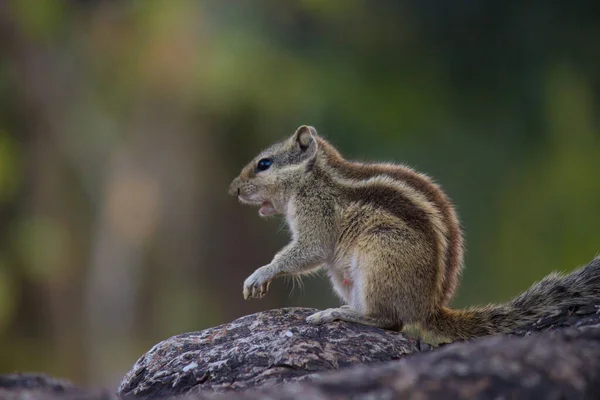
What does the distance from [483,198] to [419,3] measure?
265 cm

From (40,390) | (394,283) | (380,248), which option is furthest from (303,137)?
(40,390)

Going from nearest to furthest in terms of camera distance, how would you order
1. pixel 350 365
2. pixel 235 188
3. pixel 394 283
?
pixel 350 365, pixel 394 283, pixel 235 188

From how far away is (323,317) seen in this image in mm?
4566

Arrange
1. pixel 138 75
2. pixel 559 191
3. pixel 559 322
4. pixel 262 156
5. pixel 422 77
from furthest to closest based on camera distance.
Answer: pixel 138 75
pixel 422 77
pixel 559 191
pixel 262 156
pixel 559 322

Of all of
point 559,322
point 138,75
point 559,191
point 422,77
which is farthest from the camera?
point 138,75

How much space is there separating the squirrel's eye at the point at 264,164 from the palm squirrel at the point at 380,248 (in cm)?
6

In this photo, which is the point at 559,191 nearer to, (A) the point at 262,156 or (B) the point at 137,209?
(B) the point at 137,209

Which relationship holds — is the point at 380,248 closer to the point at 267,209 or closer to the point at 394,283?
the point at 394,283

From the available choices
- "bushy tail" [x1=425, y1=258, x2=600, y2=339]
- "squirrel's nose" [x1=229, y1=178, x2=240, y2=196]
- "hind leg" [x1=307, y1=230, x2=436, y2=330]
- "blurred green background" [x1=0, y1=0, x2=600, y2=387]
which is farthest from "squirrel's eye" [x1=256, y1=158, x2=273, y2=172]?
"blurred green background" [x1=0, y1=0, x2=600, y2=387]

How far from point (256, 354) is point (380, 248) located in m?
1.03

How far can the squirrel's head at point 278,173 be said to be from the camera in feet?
18.3

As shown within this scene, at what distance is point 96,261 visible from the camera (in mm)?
13203

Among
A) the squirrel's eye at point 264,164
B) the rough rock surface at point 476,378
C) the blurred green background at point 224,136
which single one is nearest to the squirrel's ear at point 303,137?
the squirrel's eye at point 264,164

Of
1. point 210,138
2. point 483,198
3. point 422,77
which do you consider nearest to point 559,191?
point 483,198
